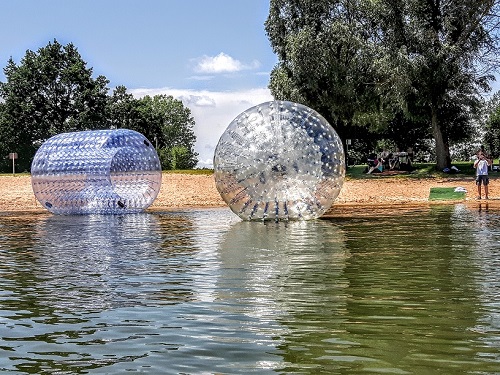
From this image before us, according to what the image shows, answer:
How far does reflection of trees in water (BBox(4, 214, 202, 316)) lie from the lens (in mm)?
8078

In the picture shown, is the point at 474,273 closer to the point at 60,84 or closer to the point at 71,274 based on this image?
the point at 71,274

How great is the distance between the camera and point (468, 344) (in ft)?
19.4

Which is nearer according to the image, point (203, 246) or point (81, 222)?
point (203, 246)

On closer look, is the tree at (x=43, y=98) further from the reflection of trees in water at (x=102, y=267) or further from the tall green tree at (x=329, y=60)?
the reflection of trees in water at (x=102, y=267)

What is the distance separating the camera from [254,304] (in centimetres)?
754

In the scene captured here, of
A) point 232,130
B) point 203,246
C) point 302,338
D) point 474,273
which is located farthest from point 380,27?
point 302,338

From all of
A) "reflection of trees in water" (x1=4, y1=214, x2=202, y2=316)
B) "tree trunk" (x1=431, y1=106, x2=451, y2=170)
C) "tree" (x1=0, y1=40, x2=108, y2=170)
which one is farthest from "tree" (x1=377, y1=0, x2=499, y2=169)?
"tree" (x1=0, y1=40, x2=108, y2=170)

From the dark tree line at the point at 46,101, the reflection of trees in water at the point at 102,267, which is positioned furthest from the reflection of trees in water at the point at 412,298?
the dark tree line at the point at 46,101

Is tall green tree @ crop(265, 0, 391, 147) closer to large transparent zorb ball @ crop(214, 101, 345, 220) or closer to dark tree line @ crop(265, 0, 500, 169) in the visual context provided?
dark tree line @ crop(265, 0, 500, 169)

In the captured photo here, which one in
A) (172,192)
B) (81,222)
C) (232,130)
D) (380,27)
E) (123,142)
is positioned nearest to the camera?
(232,130)

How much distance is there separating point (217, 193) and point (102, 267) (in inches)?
815

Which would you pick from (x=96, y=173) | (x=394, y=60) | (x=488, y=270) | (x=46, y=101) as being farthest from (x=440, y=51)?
(x=46, y=101)

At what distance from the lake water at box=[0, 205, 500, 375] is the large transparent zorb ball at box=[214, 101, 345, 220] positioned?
2986 mm

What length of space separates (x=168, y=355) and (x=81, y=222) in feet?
46.6
